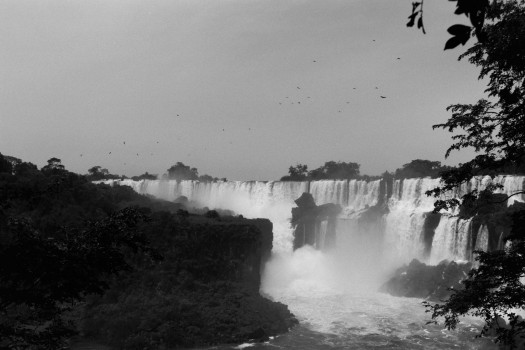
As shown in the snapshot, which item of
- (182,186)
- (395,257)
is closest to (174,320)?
(395,257)

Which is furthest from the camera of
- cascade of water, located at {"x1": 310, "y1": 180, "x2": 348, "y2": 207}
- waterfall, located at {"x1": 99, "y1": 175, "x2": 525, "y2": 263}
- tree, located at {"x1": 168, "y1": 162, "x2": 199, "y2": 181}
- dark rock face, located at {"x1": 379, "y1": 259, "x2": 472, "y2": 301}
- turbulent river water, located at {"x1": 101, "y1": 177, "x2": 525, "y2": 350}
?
tree, located at {"x1": 168, "y1": 162, "x2": 199, "y2": 181}

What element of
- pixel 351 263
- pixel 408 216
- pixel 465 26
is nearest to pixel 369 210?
pixel 408 216

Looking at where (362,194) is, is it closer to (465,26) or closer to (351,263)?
(351,263)

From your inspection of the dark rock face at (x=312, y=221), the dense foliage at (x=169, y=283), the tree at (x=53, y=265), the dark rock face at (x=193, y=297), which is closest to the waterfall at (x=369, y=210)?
the dark rock face at (x=312, y=221)

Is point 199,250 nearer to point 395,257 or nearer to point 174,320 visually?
point 174,320

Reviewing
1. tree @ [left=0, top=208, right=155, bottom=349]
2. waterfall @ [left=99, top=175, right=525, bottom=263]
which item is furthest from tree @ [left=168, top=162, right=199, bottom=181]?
tree @ [left=0, top=208, right=155, bottom=349]

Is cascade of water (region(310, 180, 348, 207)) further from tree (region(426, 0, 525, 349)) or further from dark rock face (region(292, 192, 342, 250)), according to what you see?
tree (region(426, 0, 525, 349))

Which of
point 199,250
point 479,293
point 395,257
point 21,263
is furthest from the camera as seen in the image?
point 395,257
